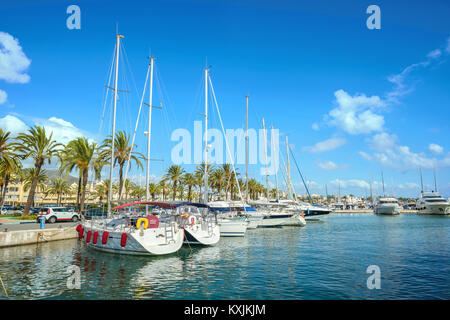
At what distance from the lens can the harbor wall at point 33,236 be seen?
23.2 meters

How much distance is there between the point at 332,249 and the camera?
24.8 m

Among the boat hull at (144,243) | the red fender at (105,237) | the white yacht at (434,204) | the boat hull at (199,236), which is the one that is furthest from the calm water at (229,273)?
the white yacht at (434,204)

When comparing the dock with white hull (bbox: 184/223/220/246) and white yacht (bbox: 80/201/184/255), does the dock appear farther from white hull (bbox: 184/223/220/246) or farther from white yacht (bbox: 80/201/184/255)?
white hull (bbox: 184/223/220/246)

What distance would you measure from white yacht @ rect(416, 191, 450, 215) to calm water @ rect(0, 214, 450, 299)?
81.6 metres

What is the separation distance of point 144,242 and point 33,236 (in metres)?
13.4

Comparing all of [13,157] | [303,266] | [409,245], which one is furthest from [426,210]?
[13,157]

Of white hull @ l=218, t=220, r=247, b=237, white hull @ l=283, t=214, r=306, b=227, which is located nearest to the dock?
white hull @ l=218, t=220, r=247, b=237

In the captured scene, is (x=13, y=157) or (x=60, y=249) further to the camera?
(x=13, y=157)

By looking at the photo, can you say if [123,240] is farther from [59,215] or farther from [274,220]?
[274,220]

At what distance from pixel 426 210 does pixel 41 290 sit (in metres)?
111

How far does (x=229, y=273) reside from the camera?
1606 cm

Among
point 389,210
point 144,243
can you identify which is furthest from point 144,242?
point 389,210

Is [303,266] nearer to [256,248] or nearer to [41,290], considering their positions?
[256,248]

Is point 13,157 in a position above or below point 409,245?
above
